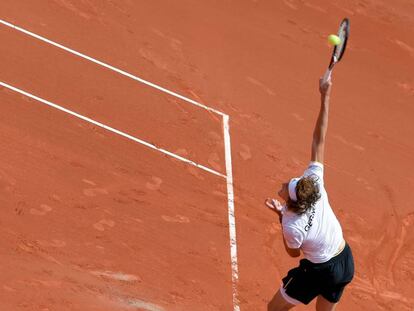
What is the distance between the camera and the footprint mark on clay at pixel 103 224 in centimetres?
920

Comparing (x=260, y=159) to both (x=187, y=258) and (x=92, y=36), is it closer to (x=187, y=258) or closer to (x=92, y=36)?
(x=187, y=258)

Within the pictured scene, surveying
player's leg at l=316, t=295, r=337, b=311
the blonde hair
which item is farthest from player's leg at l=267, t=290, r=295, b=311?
the blonde hair

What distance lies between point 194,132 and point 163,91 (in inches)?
39.8

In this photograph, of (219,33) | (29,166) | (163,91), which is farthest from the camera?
(219,33)

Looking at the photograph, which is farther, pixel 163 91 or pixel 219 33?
pixel 219 33

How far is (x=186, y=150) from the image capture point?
35.7 ft

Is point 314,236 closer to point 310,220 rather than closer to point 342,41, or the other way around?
point 310,220

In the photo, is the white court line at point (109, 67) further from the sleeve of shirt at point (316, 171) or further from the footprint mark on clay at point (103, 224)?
the sleeve of shirt at point (316, 171)

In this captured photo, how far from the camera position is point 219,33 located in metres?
13.8

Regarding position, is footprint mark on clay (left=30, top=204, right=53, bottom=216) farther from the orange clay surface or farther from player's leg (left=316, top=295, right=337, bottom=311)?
player's leg (left=316, top=295, right=337, bottom=311)

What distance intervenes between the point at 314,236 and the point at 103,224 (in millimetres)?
3122

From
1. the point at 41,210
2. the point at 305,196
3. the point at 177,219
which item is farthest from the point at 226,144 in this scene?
the point at 305,196

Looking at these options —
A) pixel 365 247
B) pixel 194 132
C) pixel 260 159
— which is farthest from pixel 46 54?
pixel 365 247

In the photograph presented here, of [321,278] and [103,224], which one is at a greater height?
[321,278]
